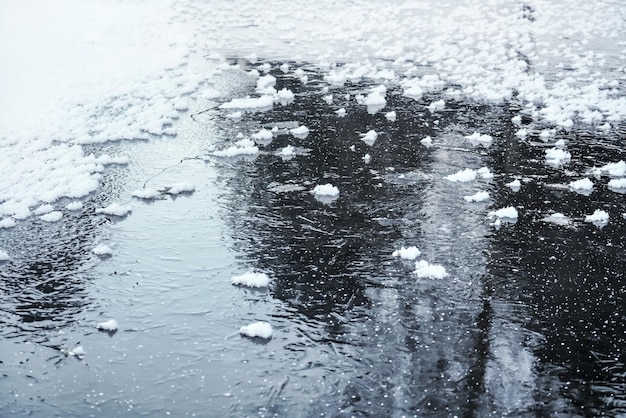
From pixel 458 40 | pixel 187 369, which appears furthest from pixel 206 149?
pixel 458 40

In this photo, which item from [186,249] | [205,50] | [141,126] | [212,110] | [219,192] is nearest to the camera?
[186,249]

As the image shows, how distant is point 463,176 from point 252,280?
3.16 meters

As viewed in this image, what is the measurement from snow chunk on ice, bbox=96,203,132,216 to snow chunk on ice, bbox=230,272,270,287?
1939mm

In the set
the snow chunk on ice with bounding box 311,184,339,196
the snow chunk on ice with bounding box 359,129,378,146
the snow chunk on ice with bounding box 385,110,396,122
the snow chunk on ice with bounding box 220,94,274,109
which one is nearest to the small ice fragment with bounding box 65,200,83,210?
the snow chunk on ice with bounding box 311,184,339,196

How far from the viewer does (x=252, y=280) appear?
571cm

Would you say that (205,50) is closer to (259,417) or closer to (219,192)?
(219,192)

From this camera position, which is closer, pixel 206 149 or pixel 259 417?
pixel 259 417

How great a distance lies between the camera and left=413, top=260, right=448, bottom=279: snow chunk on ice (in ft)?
18.9

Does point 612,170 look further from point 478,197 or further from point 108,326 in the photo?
point 108,326

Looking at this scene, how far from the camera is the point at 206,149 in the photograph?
8867mm

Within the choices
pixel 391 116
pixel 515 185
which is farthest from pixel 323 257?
pixel 391 116

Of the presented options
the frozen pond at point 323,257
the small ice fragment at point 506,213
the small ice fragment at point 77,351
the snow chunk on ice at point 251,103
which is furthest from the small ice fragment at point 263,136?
the small ice fragment at point 77,351

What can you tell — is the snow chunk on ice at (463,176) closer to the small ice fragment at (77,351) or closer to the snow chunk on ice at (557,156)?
the snow chunk on ice at (557,156)

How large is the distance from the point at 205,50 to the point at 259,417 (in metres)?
→ 12.3
